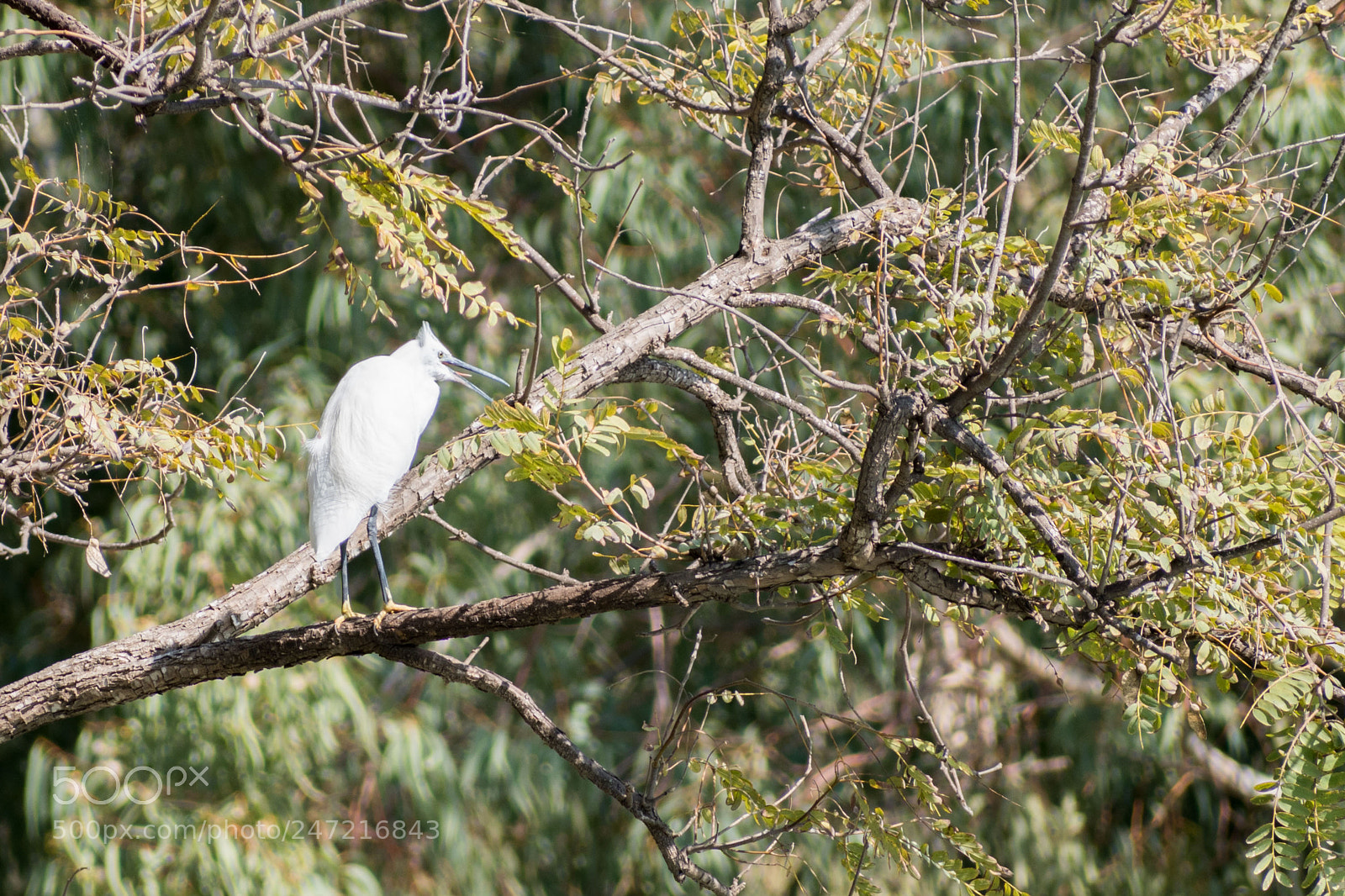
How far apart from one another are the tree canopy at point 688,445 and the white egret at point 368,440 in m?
0.06

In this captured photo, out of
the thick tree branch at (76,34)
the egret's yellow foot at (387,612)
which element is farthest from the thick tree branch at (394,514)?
the thick tree branch at (76,34)

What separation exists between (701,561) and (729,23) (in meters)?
0.90

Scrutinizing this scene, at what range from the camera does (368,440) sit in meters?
1.80

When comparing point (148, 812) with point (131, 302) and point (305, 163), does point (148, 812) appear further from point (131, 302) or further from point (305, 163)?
point (305, 163)

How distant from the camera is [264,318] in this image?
153 inches

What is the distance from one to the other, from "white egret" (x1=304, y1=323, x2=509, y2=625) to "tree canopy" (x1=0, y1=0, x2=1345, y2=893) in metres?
0.06

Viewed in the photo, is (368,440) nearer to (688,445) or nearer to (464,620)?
(464,620)

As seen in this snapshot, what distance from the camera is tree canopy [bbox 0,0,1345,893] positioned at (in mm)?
1186

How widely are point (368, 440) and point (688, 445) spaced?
3.67 feet

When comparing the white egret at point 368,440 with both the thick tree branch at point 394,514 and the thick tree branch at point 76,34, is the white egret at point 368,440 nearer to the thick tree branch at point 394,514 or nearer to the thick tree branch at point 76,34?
the thick tree branch at point 394,514

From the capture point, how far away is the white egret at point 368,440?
5.78 feet

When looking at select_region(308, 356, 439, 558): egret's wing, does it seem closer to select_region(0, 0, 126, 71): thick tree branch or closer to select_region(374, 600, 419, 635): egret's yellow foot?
select_region(374, 600, 419, 635): egret's yellow foot

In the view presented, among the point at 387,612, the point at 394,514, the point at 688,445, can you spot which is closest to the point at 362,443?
the point at 394,514

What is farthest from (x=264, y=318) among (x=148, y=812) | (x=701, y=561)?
(x=701, y=561)
